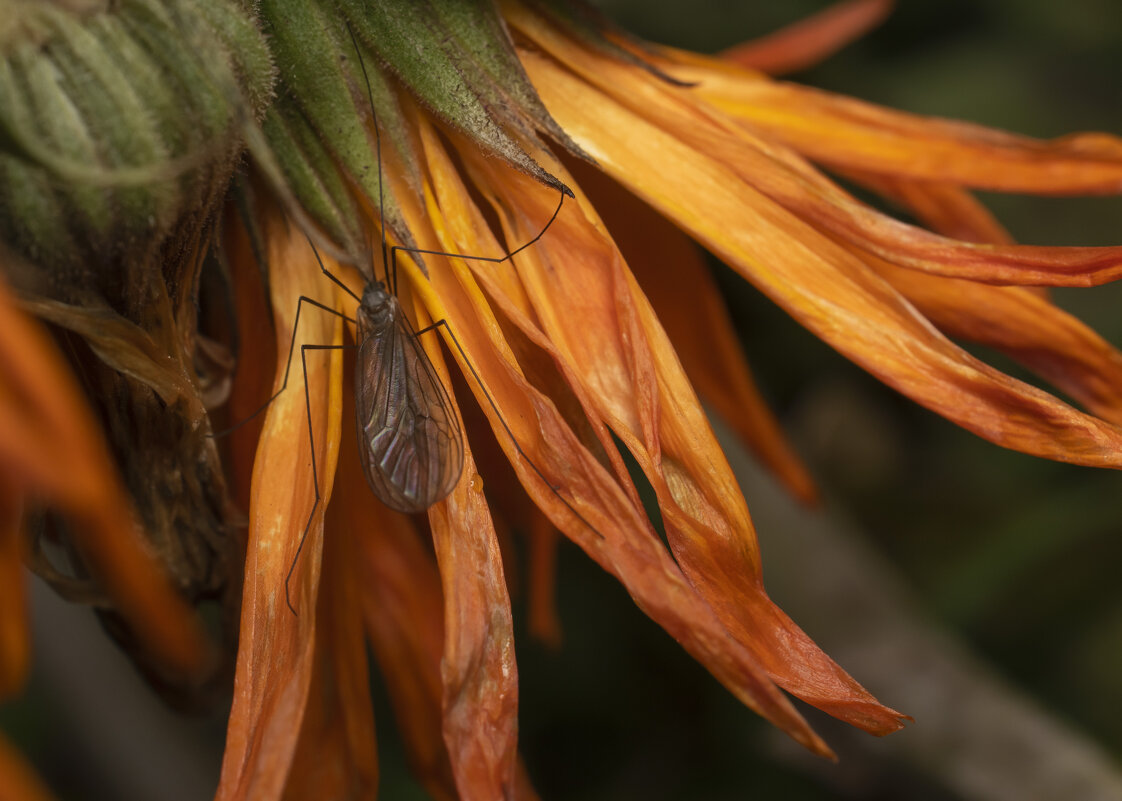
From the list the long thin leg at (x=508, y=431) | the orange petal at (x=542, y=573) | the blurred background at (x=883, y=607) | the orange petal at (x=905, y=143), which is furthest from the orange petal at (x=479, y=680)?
the blurred background at (x=883, y=607)

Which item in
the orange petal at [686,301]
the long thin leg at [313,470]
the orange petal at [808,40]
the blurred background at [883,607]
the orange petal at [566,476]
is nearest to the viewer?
the orange petal at [566,476]

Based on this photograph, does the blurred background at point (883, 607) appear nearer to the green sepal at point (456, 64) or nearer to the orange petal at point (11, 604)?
the green sepal at point (456, 64)

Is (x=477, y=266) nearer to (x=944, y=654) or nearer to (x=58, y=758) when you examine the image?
(x=944, y=654)

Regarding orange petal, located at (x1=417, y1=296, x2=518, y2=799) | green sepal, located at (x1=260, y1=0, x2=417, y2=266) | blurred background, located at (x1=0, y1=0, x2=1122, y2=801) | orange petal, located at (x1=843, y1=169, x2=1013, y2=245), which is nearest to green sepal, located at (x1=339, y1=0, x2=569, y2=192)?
green sepal, located at (x1=260, y1=0, x2=417, y2=266)

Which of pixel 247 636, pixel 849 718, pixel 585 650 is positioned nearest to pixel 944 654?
pixel 585 650

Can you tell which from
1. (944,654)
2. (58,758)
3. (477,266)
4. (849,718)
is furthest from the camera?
(58,758)

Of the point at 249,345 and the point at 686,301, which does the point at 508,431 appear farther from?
the point at 686,301

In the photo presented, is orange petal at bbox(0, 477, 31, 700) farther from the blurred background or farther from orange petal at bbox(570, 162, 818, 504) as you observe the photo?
the blurred background
